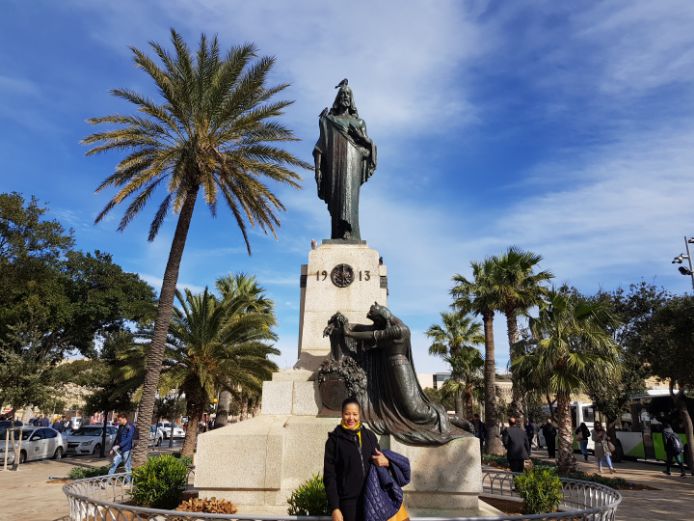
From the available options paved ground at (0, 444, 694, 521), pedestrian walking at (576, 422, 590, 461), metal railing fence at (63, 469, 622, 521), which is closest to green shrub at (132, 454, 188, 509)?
metal railing fence at (63, 469, 622, 521)

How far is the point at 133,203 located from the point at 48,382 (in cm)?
828

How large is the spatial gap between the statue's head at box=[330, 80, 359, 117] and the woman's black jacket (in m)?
7.44

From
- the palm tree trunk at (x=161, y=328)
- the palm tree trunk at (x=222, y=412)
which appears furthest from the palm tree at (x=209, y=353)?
the palm tree trunk at (x=161, y=328)

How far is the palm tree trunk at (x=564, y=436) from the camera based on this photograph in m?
14.3

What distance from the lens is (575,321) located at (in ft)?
46.4

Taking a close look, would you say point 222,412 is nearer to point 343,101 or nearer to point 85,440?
point 85,440

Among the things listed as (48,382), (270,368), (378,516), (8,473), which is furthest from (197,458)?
(48,382)

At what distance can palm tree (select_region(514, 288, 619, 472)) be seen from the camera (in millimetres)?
13508

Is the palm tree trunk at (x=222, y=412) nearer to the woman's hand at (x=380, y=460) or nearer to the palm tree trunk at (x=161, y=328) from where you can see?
the palm tree trunk at (x=161, y=328)

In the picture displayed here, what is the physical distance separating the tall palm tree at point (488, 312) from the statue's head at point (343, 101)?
43.7 feet

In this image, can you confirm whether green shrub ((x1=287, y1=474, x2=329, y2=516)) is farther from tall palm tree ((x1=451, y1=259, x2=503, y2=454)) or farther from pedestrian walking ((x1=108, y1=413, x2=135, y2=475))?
tall palm tree ((x1=451, y1=259, x2=503, y2=454))

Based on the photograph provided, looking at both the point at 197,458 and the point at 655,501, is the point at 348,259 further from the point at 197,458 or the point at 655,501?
the point at 655,501

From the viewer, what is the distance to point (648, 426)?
2172 cm

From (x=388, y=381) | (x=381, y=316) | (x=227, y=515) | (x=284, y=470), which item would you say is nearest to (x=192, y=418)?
(x=284, y=470)
